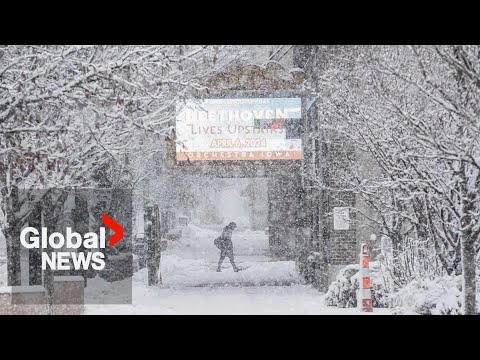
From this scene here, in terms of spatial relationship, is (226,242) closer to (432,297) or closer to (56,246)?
(56,246)

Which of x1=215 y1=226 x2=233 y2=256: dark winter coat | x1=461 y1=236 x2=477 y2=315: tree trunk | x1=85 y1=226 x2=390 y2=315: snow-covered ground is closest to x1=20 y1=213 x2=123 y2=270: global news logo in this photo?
x1=85 y1=226 x2=390 y2=315: snow-covered ground

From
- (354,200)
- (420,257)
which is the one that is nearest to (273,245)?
(354,200)

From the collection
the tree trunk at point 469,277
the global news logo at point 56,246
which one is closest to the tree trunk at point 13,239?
the global news logo at point 56,246

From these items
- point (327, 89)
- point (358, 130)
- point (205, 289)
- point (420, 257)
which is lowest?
point (205, 289)

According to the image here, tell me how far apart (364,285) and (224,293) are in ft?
12.1

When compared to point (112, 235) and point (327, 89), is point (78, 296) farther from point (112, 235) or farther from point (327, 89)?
point (112, 235)

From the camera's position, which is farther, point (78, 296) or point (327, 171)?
point (327, 171)

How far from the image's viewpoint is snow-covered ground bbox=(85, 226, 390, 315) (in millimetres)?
9258

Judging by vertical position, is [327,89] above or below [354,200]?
above

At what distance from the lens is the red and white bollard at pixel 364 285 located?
7.99 metres

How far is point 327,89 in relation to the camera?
10602 millimetres

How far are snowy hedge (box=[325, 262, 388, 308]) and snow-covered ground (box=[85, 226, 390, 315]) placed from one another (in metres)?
0.25

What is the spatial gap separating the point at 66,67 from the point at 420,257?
5255mm

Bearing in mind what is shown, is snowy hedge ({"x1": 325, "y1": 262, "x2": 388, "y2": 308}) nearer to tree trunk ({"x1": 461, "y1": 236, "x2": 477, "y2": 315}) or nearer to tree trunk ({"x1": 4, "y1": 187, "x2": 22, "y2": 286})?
tree trunk ({"x1": 461, "y1": 236, "x2": 477, "y2": 315})
